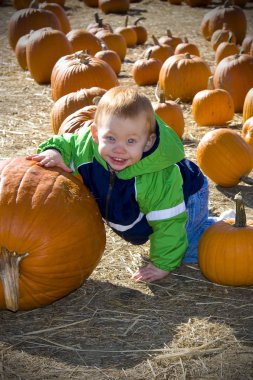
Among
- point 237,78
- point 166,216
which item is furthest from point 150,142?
point 237,78

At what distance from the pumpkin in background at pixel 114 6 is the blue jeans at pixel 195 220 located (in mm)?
10570

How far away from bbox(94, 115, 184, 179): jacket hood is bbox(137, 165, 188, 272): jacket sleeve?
8 cm

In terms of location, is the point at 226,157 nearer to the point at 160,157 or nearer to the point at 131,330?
the point at 160,157

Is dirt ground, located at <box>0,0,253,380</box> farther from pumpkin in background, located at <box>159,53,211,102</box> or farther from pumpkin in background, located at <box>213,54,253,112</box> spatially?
pumpkin in background, located at <box>159,53,211,102</box>

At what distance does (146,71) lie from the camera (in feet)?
27.9

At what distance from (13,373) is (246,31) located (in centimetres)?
1007

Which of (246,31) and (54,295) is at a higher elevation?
(54,295)

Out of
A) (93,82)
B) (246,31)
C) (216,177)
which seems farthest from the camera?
(246,31)

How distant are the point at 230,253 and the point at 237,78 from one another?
3855 millimetres

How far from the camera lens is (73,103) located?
606 cm

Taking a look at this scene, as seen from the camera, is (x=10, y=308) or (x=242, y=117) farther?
(x=242, y=117)

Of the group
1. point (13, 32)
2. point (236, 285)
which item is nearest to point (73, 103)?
point (236, 285)

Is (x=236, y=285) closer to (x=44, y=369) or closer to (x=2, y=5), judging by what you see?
(x=44, y=369)

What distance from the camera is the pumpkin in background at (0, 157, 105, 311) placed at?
3410 millimetres
